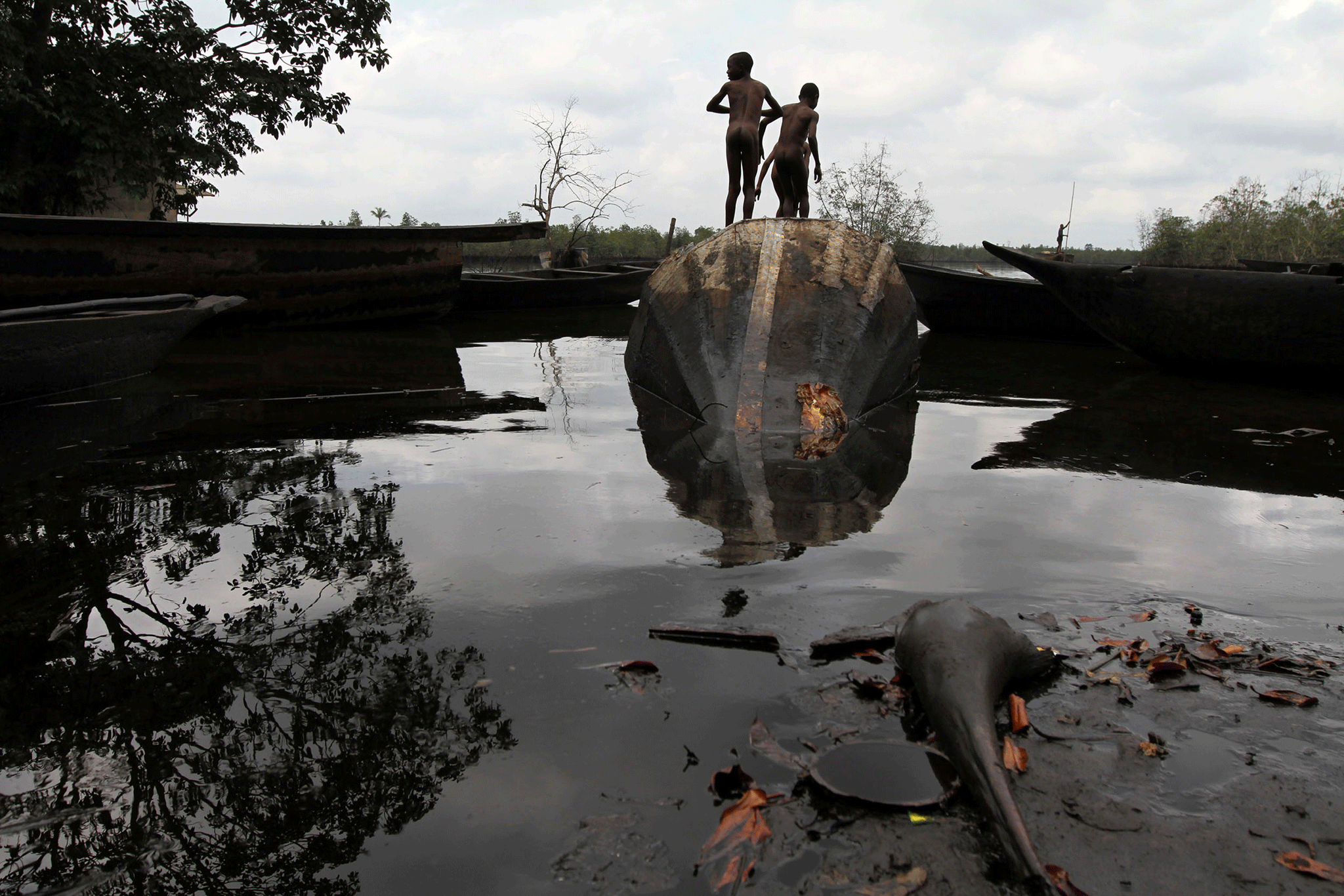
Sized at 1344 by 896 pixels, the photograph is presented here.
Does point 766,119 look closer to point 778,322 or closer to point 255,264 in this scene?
point 778,322

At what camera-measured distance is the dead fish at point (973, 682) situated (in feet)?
5.16

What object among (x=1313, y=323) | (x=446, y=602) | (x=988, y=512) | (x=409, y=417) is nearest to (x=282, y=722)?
(x=446, y=602)

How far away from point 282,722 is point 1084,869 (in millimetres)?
1712

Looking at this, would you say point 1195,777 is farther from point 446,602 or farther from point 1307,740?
point 446,602

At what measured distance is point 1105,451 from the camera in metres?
5.34

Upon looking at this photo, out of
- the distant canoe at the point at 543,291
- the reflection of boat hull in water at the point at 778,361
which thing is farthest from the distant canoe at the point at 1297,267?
the distant canoe at the point at 543,291

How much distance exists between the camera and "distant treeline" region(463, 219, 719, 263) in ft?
165

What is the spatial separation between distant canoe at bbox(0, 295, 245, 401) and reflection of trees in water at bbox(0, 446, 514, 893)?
3344mm

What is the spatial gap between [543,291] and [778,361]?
1234cm

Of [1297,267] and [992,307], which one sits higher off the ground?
[1297,267]

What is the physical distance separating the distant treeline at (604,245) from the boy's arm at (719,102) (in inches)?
1483

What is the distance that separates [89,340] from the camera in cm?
663

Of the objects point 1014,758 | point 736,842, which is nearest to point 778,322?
point 1014,758

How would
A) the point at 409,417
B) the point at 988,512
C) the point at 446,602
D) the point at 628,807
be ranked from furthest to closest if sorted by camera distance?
the point at 409,417 → the point at 988,512 → the point at 446,602 → the point at 628,807
